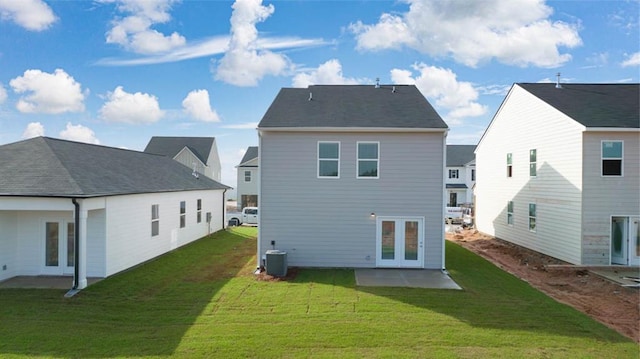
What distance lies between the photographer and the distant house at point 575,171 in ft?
42.8

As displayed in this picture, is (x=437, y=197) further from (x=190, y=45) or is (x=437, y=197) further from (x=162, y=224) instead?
(x=190, y=45)

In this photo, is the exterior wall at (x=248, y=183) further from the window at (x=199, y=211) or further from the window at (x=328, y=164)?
the window at (x=328, y=164)

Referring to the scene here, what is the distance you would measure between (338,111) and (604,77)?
16.9 meters

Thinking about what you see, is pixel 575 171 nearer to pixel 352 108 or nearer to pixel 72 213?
pixel 352 108

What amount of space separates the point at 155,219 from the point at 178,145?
86.1ft

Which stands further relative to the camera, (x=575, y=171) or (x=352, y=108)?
(x=352, y=108)

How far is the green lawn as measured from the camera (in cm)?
636

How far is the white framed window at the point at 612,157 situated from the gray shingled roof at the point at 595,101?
2.46 feet

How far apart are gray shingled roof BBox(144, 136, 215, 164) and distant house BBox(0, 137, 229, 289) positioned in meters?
23.6

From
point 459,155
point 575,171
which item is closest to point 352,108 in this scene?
point 575,171

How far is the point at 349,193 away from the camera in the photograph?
12.5 meters

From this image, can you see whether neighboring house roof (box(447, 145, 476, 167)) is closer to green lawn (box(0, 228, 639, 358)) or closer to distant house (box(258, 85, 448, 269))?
distant house (box(258, 85, 448, 269))

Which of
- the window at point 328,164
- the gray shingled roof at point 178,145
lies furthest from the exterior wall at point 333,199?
the gray shingled roof at point 178,145

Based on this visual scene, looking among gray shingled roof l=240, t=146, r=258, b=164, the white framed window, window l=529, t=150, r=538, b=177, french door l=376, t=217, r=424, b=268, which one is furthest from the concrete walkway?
gray shingled roof l=240, t=146, r=258, b=164
